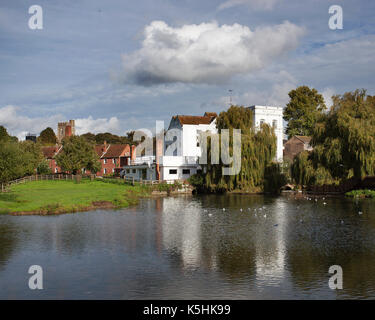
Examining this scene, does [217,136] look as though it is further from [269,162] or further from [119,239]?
[119,239]

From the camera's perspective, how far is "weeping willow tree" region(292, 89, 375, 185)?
44.9 m

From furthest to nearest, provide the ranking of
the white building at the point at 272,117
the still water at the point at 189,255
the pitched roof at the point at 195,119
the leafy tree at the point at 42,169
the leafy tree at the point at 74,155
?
the leafy tree at the point at 42,169
the leafy tree at the point at 74,155
the pitched roof at the point at 195,119
the white building at the point at 272,117
the still water at the point at 189,255

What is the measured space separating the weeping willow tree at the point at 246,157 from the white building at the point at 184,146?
10161 millimetres

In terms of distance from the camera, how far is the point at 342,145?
46.2 m

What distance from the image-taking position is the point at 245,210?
3591cm

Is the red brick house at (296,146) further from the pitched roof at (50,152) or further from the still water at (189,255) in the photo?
the pitched roof at (50,152)

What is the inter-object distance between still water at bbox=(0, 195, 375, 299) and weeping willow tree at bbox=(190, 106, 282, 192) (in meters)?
21.4

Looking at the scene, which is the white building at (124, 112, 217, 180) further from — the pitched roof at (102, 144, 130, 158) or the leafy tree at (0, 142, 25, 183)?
the leafy tree at (0, 142, 25, 183)

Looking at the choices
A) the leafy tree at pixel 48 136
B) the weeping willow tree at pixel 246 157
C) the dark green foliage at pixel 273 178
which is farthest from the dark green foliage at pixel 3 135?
the leafy tree at pixel 48 136

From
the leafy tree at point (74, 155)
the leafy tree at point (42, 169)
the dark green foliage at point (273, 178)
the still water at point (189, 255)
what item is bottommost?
the still water at point (189, 255)

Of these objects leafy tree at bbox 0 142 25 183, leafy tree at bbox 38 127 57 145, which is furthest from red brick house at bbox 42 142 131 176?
leafy tree at bbox 38 127 57 145

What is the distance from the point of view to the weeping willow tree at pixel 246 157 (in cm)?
5338

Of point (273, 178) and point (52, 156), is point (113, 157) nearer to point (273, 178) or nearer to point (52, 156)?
point (52, 156)
